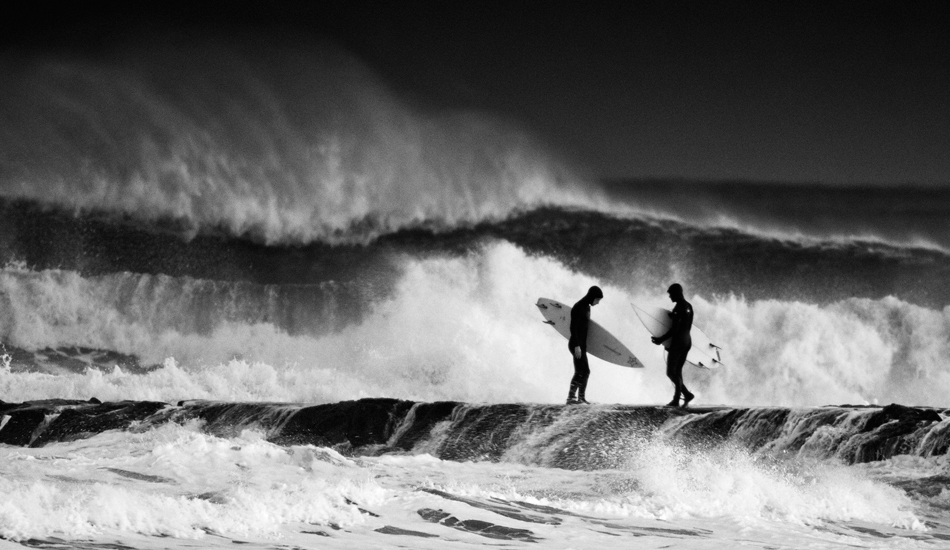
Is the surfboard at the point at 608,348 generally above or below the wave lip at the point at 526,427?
above

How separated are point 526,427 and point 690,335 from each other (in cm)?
228

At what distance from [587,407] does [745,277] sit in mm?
14450

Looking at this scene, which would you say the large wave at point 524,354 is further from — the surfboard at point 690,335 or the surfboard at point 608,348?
the surfboard at point 608,348

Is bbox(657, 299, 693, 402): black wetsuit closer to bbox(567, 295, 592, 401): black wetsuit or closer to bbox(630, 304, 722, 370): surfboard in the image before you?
bbox(630, 304, 722, 370): surfboard

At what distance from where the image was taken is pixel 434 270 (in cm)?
2359

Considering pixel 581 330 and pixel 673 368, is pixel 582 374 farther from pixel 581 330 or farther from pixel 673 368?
pixel 673 368

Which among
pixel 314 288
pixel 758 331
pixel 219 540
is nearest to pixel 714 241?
pixel 758 331

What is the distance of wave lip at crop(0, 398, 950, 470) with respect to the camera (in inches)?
337

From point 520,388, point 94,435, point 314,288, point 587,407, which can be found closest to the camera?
point 587,407

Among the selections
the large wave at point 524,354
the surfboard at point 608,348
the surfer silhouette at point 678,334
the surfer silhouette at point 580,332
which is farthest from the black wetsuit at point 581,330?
the large wave at point 524,354

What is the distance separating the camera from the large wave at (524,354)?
2036cm

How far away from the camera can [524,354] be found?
2091cm

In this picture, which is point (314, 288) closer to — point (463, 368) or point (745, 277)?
point (463, 368)

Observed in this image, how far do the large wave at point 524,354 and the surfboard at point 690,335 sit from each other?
5.61m
